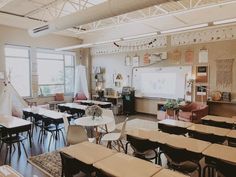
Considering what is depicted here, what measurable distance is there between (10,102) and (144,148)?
18.4 feet

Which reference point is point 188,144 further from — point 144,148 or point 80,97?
point 80,97

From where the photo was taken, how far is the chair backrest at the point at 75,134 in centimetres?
379

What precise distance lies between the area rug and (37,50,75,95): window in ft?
17.8

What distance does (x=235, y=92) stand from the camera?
647cm

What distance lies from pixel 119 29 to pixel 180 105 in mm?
4403

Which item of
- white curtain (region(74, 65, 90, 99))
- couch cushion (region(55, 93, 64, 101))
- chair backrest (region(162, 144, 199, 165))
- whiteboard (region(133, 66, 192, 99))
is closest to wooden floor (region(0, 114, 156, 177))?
chair backrest (region(162, 144, 199, 165))

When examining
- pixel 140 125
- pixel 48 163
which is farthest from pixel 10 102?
pixel 140 125

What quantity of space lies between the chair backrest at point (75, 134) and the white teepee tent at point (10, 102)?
404 centimetres

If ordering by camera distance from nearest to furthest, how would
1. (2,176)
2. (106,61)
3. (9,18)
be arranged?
(2,176), (9,18), (106,61)

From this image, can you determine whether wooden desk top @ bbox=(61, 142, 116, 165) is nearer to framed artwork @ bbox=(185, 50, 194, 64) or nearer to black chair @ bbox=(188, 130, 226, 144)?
black chair @ bbox=(188, 130, 226, 144)

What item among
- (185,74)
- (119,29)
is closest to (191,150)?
(185,74)

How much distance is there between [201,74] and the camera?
280 inches

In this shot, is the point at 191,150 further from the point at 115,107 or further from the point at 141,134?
the point at 115,107

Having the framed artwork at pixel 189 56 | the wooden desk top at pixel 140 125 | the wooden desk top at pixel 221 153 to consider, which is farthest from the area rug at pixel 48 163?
the framed artwork at pixel 189 56
